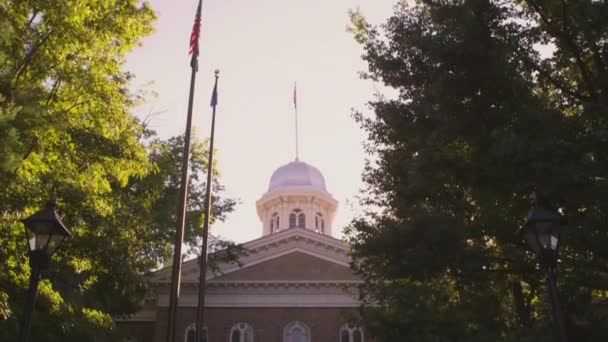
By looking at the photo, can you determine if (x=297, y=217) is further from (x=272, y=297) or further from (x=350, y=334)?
(x=350, y=334)

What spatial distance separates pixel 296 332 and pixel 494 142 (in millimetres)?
20364

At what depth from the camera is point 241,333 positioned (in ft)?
95.0

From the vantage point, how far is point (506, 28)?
12570mm

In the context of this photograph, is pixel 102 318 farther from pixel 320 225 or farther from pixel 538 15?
pixel 320 225

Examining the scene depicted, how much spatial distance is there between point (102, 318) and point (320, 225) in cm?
3377

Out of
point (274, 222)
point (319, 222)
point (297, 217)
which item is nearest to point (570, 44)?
point (297, 217)

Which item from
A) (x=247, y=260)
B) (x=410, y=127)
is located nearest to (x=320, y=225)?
(x=247, y=260)

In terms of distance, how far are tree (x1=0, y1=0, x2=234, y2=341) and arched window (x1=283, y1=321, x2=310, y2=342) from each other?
16977 millimetres

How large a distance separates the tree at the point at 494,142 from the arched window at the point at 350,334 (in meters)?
15.1

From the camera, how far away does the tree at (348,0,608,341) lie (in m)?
10.6

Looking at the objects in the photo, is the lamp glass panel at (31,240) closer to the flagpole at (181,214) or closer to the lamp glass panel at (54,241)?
the lamp glass panel at (54,241)

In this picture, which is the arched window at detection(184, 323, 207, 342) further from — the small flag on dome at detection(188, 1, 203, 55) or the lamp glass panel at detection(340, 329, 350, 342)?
the small flag on dome at detection(188, 1, 203, 55)

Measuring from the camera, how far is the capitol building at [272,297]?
94.3 feet

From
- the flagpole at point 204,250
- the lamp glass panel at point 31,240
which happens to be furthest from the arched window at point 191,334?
the lamp glass panel at point 31,240
